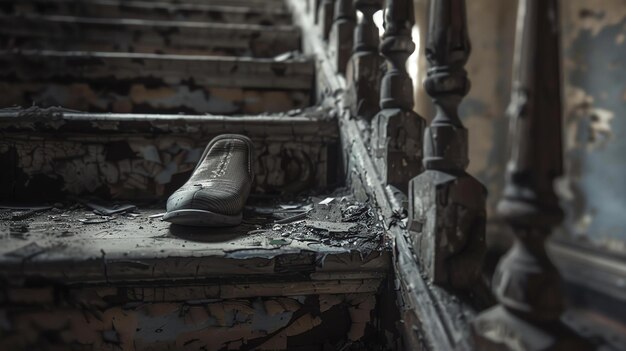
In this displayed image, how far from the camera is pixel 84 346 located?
2.57 ft

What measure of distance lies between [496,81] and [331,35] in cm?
249

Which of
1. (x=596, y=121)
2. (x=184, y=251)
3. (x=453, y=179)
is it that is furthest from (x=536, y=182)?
(x=596, y=121)

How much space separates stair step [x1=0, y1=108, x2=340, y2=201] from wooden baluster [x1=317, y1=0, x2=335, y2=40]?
0.43 metres

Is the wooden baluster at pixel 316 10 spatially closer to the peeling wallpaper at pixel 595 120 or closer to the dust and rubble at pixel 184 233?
the dust and rubble at pixel 184 233

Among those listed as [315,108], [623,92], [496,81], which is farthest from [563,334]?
[496,81]

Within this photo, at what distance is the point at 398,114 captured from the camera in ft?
3.21

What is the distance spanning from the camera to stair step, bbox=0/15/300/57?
1709 mm

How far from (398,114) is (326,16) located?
2.42 feet

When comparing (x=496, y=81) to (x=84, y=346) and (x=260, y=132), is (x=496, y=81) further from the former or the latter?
(x=84, y=346)

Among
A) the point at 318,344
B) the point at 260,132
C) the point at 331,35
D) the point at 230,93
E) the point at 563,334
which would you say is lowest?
the point at 318,344

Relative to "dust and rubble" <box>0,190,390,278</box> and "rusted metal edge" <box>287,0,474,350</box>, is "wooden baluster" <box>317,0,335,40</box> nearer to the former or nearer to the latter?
"rusted metal edge" <box>287,0,474,350</box>

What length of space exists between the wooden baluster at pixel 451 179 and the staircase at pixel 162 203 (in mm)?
148

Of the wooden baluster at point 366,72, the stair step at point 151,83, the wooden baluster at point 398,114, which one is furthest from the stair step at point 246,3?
the wooden baluster at point 398,114

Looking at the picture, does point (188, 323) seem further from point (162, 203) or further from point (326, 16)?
point (326, 16)
